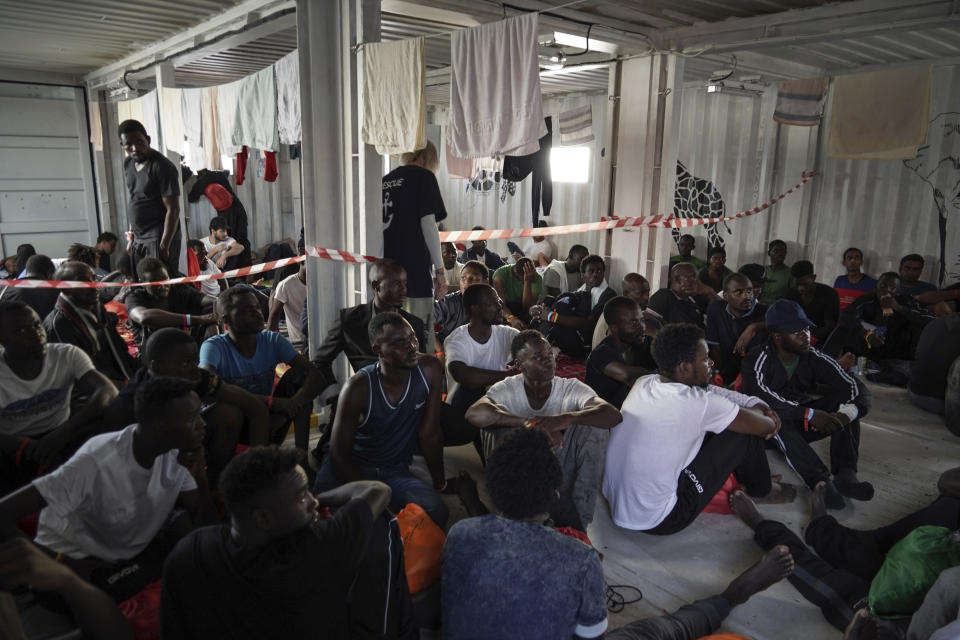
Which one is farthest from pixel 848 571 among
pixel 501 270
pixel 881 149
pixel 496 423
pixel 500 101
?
pixel 881 149

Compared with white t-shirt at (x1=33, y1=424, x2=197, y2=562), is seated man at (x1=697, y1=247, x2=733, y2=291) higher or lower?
higher

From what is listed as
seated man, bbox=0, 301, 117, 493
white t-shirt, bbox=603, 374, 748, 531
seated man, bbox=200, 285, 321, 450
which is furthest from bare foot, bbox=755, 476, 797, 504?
seated man, bbox=0, 301, 117, 493

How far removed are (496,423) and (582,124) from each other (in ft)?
21.7

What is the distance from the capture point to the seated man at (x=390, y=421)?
3209mm

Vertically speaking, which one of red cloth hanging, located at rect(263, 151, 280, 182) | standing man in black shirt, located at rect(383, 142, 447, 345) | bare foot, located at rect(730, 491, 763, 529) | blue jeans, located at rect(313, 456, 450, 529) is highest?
red cloth hanging, located at rect(263, 151, 280, 182)

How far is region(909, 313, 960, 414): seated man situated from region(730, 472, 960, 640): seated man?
262 centimetres

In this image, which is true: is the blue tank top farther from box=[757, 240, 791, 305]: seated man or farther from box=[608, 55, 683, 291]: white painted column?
box=[757, 240, 791, 305]: seated man

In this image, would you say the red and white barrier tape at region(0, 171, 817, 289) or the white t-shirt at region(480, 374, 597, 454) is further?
the red and white barrier tape at region(0, 171, 817, 289)

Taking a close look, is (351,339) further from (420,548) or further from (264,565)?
(264,565)

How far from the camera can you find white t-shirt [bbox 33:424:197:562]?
7.68 feet

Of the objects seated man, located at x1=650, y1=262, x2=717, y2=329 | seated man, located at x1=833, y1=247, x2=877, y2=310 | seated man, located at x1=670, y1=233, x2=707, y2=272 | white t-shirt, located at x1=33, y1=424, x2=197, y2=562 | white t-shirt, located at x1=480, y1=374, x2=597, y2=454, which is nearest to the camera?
white t-shirt, located at x1=33, y1=424, x2=197, y2=562

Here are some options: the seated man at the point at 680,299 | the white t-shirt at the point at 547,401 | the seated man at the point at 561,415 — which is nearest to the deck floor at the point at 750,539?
the seated man at the point at 561,415

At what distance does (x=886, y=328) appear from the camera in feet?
20.5

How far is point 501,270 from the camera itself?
7.19 m
